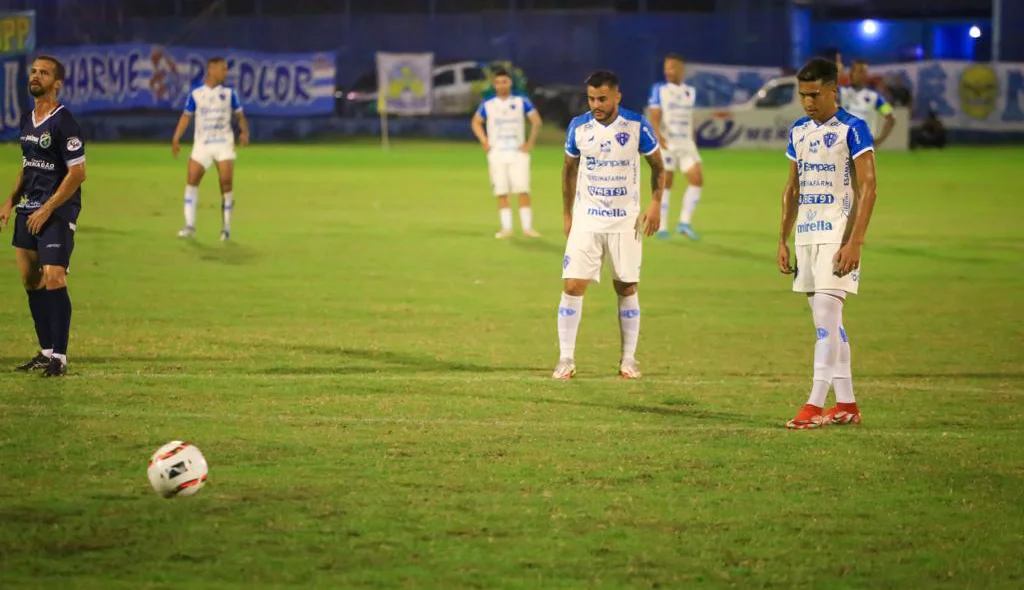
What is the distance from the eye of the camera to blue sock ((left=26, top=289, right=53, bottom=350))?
11.1m

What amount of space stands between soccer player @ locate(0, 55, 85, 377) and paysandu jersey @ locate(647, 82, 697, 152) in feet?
38.6

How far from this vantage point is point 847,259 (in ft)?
29.9

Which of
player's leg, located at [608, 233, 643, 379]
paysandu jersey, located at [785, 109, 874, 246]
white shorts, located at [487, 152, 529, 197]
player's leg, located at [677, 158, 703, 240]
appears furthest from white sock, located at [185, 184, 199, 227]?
paysandu jersey, located at [785, 109, 874, 246]

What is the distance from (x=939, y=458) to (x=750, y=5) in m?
46.1

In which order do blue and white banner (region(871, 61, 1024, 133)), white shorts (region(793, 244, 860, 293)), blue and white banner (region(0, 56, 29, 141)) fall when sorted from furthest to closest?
blue and white banner (region(871, 61, 1024, 133)) → blue and white banner (region(0, 56, 29, 141)) → white shorts (region(793, 244, 860, 293))

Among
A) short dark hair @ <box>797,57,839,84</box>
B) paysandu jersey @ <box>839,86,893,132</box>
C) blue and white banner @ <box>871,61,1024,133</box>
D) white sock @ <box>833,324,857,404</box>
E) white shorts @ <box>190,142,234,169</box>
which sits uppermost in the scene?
blue and white banner @ <box>871,61,1024,133</box>

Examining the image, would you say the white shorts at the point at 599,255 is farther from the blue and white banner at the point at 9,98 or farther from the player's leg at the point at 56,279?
the blue and white banner at the point at 9,98

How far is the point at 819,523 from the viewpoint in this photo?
7.30 m

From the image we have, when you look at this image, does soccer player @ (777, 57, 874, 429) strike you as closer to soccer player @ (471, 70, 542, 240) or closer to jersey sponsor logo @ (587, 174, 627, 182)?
jersey sponsor logo @ (587, 174, 627, 182)

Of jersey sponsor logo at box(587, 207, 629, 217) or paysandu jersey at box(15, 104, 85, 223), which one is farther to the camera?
jersey sponsor logo at box(587, 207, 629, 217)

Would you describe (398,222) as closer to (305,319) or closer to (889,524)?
(305,319)

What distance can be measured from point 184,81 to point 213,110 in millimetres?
29197

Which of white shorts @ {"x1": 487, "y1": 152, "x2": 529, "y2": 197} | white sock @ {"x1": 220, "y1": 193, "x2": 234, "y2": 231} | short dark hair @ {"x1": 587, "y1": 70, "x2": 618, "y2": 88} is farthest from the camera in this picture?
white shorts @ {"x1": 487, "y1": 152, "x2": 529, "y2": 197}

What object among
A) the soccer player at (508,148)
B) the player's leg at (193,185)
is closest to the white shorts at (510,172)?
the soccer player at (508,148)
